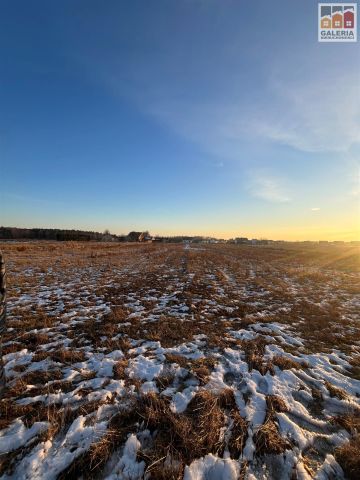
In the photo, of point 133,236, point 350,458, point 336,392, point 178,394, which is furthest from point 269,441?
point 133,236

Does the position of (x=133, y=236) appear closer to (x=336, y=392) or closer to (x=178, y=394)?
(x=178, y=394)

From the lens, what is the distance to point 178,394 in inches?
150

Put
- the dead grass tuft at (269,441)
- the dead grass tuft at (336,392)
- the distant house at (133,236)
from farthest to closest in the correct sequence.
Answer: the distant house at (133,236) → the dead grass tuft at (336,392) → the dead grass tuft at (269,441)

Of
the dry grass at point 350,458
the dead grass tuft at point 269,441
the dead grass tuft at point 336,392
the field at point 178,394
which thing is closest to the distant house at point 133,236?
the field at point 178,394

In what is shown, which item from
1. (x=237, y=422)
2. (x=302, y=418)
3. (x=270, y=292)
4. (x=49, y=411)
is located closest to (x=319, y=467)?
(x=302, y=418)

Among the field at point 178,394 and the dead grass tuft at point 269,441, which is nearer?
the field at point 178,394

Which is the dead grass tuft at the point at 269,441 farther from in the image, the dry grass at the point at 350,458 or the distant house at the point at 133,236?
the distant house at the point at 133,236

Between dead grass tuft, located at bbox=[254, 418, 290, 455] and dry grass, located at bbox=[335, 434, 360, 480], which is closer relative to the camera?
dry grass, located at bbox=[335, 434, 360, 480]

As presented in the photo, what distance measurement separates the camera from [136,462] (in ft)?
8.67

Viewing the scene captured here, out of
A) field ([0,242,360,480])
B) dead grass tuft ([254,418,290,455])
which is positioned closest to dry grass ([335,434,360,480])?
field ([0,242,360,480])

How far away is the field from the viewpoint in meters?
2.67

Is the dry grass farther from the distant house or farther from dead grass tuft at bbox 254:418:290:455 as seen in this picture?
the distant house

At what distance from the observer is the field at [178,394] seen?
267 centimetres

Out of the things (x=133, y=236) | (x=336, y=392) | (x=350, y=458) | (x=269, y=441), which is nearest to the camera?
(x=350, y=458)
